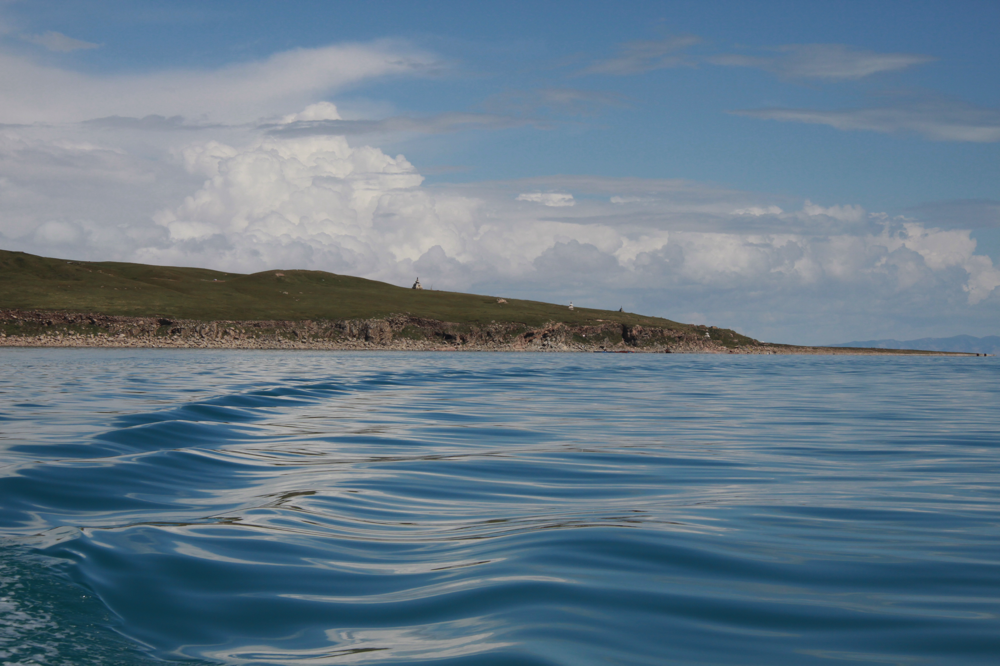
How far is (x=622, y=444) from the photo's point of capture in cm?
1309

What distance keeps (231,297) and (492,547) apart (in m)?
122

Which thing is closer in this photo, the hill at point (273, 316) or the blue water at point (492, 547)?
the blue water at point (492, 547)

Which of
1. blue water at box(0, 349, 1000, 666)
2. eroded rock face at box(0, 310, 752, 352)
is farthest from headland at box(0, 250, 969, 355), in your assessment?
blue water at box(0, 349, 1000, 666)

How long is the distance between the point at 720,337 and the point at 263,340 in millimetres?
82366

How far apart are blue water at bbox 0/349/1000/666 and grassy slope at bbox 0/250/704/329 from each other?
3661 inches

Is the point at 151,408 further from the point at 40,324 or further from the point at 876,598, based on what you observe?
the point at 40,324

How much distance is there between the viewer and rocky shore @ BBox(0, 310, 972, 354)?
277 ft

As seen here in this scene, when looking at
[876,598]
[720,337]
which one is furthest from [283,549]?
[720,337]

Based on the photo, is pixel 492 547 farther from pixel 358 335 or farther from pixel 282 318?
pixel 282 318

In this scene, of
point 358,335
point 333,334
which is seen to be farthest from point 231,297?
point 358,335

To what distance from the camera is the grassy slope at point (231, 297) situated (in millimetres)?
98438

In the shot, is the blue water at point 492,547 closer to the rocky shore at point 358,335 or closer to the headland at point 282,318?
the rocky shore at point 358,335

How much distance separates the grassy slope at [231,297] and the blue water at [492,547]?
92986 millimetres

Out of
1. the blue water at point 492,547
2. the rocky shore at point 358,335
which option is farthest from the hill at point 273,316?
the blue water at point 492,547
